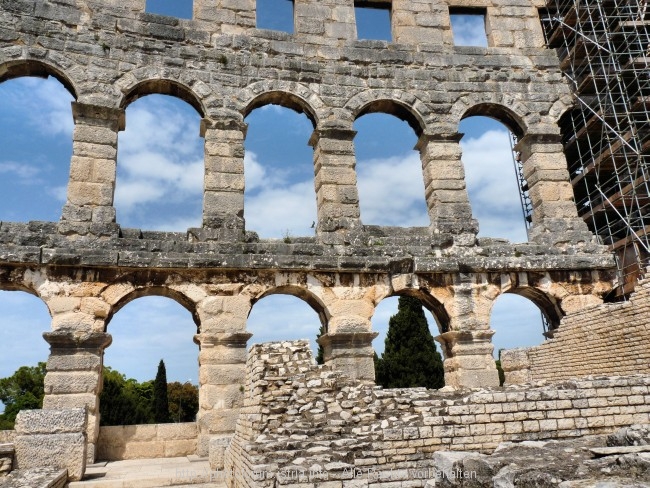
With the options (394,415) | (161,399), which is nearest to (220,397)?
(394,415)

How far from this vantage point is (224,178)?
38.3ft

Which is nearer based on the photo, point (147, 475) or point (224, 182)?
point (147, 475)

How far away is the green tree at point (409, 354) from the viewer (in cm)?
2014

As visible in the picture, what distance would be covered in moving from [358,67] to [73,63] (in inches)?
249

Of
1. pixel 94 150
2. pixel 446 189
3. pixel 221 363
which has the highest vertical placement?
pixel 94 150

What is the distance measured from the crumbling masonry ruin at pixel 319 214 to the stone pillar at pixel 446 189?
0.04 m

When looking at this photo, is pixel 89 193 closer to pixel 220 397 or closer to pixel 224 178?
pixel 224 178

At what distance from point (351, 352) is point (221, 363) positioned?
252 centimetres

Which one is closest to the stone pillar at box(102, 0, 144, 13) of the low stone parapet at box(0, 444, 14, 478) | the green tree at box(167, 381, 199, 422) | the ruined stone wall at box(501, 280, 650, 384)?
the low stone parapet at box(0, 444, 14, 478)

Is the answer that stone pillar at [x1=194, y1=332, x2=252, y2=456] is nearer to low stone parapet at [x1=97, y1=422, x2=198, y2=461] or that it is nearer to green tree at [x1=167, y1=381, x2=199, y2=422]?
low stone parapet at [x1=97, y1=422, x2=198, y2=461]

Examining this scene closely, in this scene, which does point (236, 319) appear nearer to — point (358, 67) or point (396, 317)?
point (358, 67)

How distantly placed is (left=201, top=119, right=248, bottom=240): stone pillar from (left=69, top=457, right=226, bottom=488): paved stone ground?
14.4 feet

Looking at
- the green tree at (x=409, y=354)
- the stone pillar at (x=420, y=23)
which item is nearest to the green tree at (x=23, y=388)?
the green tree at (x=409, y=354)

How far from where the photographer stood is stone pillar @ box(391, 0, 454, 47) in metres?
14.0
